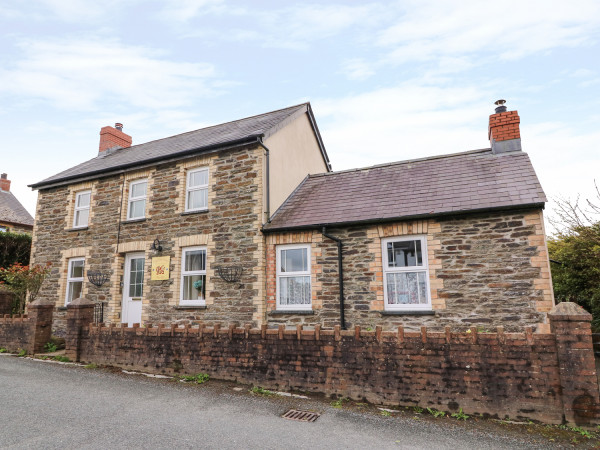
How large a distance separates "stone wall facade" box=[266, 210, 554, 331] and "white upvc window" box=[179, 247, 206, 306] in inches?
96.3

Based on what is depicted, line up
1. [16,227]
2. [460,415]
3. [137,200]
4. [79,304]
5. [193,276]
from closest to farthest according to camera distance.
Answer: [460,415]
[79,304]
[193,276]
[137,200]
[16,227]

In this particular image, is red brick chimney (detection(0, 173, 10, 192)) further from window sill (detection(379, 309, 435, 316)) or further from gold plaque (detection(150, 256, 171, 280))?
window sill (detection(379, 309, 435, 316))

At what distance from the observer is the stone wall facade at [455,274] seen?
7.51m

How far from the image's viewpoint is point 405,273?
8648 millimetres

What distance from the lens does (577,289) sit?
11.9m

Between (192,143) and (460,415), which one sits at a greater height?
(192,143)

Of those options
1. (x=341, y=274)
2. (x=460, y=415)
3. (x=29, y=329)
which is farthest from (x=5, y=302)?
(x=460, y=415)

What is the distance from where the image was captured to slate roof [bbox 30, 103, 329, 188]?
11242 mm

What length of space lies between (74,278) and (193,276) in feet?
16.7

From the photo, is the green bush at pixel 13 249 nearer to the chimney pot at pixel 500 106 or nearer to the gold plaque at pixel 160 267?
the gold plaque at pixel 160 267

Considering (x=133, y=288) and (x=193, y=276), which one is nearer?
(x=193, y=276)

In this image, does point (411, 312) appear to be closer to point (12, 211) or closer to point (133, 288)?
point (133, 288)

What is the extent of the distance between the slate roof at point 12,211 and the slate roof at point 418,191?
2349 cm

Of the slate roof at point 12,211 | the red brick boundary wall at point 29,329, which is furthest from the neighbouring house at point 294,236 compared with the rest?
the slate roof at point 12,211
